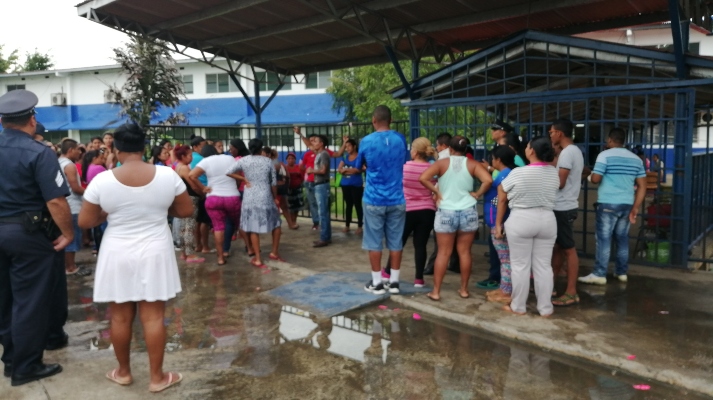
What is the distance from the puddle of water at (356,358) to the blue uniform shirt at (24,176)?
153 cm

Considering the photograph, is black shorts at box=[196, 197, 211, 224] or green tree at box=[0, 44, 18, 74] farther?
green tree at box=[0, 44, 18, 74]

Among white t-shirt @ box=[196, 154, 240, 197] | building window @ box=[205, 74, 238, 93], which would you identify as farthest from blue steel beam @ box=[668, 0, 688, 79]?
building window @ box=[205, 74, 238, 93]

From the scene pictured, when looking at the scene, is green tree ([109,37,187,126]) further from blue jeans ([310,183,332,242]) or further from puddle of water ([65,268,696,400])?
puddle of water ([65,268,696,400])

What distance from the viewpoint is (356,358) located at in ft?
14.7

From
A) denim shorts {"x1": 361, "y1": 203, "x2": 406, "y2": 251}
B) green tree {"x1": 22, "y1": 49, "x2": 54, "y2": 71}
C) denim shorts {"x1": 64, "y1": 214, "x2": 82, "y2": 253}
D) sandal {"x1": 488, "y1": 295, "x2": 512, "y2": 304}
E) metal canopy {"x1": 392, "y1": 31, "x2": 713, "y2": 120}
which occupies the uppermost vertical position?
green tree {"x1": 22, "y1": 49, "x2": 54, "y2": 71}

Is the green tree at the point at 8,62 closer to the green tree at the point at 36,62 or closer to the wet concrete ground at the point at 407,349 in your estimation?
the green tree at the point at 36,62

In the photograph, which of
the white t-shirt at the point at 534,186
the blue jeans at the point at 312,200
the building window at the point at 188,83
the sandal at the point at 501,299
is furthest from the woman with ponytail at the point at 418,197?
the building window at the point at 188,83

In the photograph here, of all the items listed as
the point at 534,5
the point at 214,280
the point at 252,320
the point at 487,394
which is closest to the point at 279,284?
the point at 214,280

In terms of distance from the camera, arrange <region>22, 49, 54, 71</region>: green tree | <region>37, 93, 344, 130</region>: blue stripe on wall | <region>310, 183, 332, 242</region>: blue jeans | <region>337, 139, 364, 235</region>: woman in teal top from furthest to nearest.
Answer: <region>22, 49, 54, 71</region>: green tree
<region>37, 93, 344, 130</region>: blue stripe on wall
<region>337, 139, 364, 235</region>: woman in teal top
<region>310, 183, 332, 242</region>: blue jeans

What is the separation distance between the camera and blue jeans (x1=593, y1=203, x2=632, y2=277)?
6.30 metres

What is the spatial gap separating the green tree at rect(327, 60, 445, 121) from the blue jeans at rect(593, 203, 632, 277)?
1815 centimetres

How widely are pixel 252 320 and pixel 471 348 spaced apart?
2125mm

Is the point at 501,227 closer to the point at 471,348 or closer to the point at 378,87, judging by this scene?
the point at 471,348

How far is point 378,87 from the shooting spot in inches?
1000
